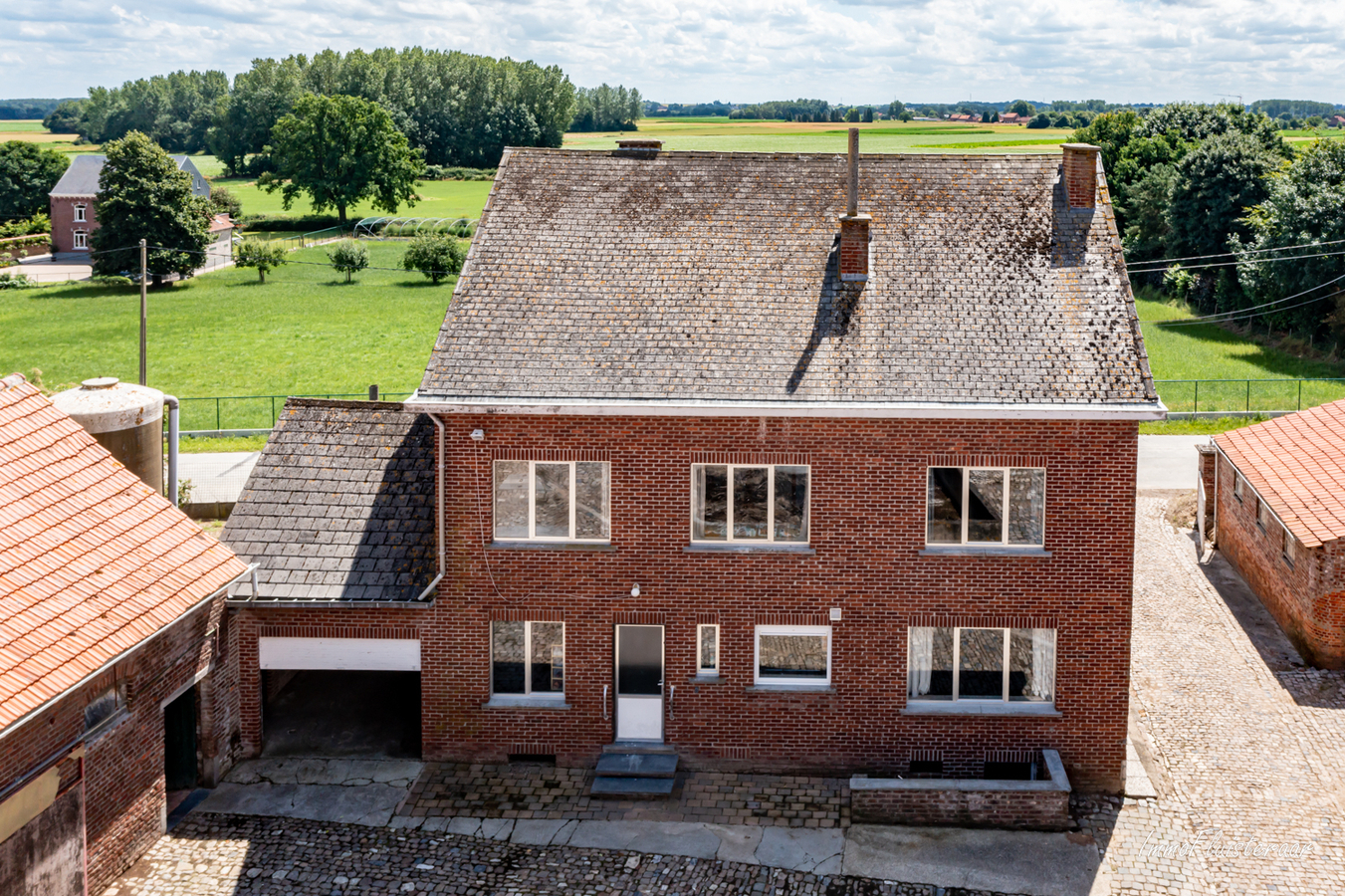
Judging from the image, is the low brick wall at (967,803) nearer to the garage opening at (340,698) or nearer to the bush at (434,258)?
the garage opening at (340,698)

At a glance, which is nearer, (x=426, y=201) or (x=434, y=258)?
(x=434, y=258)

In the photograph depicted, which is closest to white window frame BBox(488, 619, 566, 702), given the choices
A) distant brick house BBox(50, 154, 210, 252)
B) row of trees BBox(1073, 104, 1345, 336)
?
row of trees BBox(1073, 104, 1345, 336)

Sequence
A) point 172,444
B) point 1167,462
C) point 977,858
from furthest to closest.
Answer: point 1167,462
point 172,444
point 977,858

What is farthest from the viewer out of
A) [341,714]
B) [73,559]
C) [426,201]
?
[426,201]

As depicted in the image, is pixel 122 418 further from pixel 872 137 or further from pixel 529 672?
pixel 872 137

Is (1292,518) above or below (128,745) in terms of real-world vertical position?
above

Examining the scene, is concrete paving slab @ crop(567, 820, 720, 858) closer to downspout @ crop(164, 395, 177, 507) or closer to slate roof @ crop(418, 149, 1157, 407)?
slate roof @ crop(418, 149, 1157, 407)

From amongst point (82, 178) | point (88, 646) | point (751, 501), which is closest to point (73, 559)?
point (88, 646)
